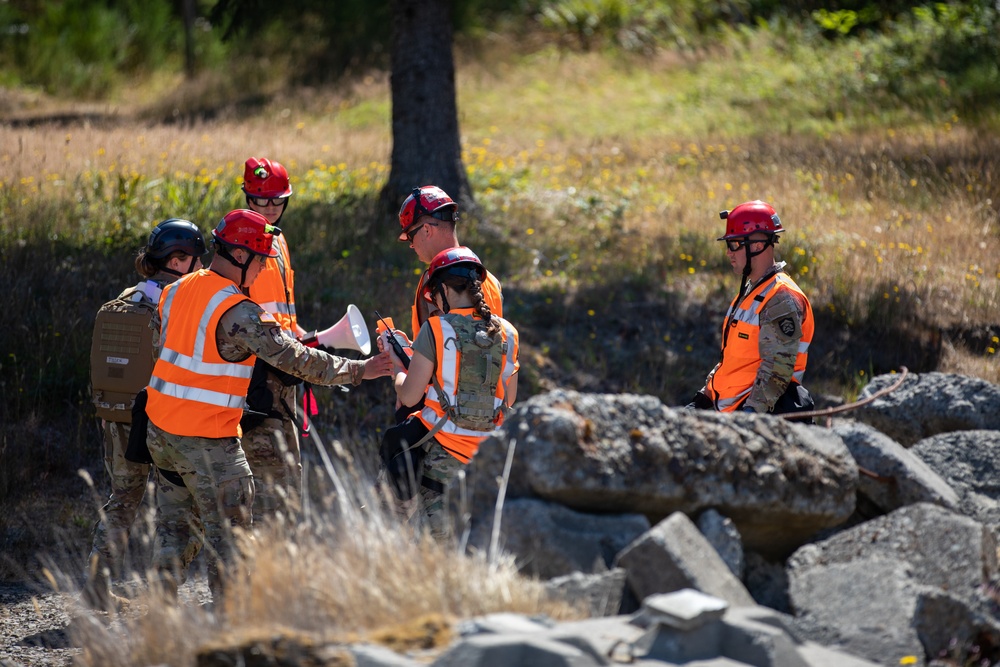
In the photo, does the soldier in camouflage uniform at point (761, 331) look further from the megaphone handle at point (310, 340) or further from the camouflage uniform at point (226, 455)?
the megaphone handle at point (310, 340)

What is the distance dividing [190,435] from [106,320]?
3.78 feet

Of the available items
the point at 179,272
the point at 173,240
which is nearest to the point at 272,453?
the point at 179,272

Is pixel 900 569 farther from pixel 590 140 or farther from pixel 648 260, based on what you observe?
pixel 590 140

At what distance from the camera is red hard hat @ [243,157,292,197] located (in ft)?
19.7

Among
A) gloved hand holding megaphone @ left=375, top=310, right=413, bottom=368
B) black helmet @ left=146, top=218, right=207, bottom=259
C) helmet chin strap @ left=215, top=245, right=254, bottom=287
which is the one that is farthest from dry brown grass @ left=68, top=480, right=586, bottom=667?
black helmet @ left=146, top=218, right=207, bottom=259

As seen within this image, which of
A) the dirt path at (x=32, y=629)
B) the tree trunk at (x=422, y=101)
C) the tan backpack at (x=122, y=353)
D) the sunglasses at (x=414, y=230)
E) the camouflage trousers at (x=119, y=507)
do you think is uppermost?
the tree trunk at (x=422, y=101)

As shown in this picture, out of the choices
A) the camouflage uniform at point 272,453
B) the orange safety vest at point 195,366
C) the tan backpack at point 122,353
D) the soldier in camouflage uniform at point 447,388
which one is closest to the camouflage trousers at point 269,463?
the camouflage uniform at point 272,453

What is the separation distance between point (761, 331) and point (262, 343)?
249 cm

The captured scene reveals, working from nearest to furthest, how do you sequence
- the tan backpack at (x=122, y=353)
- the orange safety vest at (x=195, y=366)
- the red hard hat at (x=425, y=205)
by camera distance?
the orange safety vest at (x=195, y=366) → the red hard hat at (x=425, y=205) → the tan backpack at (x=122, y=353)

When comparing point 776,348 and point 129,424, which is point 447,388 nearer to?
point 776,348

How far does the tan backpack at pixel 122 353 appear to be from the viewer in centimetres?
567

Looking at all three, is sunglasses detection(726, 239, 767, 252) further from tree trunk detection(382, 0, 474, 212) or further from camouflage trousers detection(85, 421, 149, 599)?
tree trunk detection(382, 0, 474, 212)

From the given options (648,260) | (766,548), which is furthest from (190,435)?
(648,260)

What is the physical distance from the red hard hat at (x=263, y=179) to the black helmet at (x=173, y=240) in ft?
1.66
